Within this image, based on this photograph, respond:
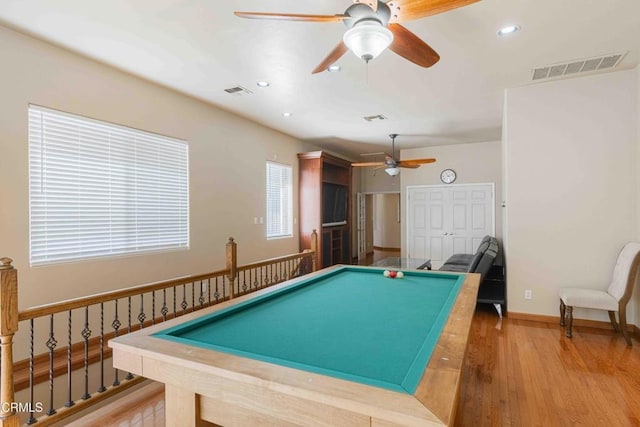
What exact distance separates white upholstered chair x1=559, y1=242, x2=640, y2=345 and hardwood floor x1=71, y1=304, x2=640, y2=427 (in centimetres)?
25

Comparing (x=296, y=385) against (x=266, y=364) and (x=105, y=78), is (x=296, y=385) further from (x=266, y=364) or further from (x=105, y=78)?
(x=105, y=78)

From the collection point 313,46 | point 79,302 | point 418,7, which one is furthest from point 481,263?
point 79,302

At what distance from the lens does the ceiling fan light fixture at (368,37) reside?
170 centimetres

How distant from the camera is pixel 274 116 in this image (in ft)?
17.1

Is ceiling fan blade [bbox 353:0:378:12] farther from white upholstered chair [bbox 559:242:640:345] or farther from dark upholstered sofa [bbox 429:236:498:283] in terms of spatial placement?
white upholstered chair [bbox 559:242:640:345]

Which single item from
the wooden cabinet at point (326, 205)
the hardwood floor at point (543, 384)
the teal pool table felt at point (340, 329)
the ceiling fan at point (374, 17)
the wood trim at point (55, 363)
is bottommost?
the hardwood floor at point (543, 384)

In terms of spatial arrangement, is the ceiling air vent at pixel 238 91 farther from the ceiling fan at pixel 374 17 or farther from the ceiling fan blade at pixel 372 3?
the ceiling fan blade at pixel 372 3

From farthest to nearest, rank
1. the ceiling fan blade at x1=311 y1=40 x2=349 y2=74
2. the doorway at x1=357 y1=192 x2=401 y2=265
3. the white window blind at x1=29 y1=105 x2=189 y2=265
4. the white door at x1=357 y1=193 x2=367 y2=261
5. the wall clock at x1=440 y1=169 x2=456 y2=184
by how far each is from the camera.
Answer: the doorway at x1=357 y1=192 x2=401 y2=265 → the white door at x1=357 y1=193 x2=367 y2=261 → the wall clock at x1=440 y1=169 x2=456 y2=184 → the white window blind at x1=29 y1=105 x2=189 y2=265 → the ceiling fan blade at x1=311 y1=40 x2=349 y2=74

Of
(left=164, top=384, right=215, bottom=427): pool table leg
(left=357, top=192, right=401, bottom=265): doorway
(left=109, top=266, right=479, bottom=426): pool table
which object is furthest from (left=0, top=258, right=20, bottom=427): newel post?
(left=357, top=192, right=401, bottom=265): doorway

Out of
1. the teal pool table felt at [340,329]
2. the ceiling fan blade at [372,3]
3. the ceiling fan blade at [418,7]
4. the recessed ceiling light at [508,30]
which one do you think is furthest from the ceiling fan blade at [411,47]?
Result: the teal pool table felt at [340,329]

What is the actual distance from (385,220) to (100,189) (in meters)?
9.85

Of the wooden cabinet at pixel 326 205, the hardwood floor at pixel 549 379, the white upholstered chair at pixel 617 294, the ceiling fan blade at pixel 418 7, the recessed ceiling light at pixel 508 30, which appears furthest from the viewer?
the wooden cabinet at pixel 326 205

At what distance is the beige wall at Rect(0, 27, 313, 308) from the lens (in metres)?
2.74

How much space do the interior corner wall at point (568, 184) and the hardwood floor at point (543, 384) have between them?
2.16 feet
